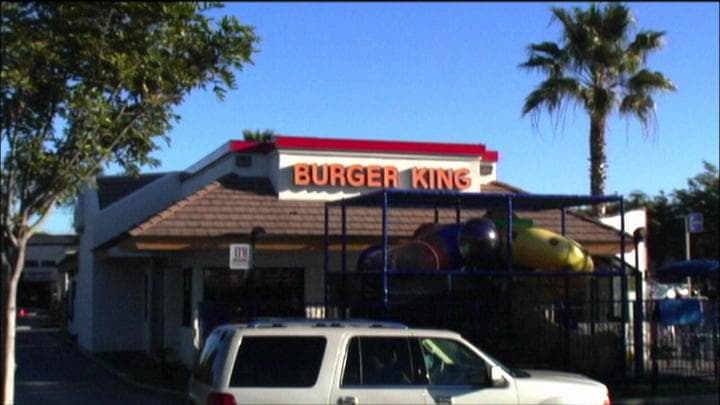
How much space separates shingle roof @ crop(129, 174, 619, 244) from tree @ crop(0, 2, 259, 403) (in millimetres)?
9782

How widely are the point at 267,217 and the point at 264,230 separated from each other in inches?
88.0

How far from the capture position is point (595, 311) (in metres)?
18.1

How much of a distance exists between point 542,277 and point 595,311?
1.20 metres

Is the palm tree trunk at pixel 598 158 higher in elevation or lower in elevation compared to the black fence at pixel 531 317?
higher

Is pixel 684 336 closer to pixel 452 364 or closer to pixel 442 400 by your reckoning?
pixel 452 364

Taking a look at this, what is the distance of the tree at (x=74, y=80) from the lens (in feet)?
29.6

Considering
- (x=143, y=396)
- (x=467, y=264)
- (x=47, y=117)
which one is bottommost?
(x=143, y=396)

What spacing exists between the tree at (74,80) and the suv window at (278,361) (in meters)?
2.17

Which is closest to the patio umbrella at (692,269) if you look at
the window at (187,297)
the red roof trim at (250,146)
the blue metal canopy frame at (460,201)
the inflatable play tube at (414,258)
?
the blue metal canopy frame at (460,201)

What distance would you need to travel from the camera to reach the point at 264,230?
741 inches

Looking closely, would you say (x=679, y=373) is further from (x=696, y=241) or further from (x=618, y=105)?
(x=696, y=241)

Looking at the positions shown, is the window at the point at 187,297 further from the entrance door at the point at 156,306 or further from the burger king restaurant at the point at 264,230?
the entrance door at the point at 156,306

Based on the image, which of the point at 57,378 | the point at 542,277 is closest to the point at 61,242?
the point at 57,378

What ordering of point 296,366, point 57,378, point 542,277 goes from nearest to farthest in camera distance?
point 296,366
point 542,277
point 57,378
